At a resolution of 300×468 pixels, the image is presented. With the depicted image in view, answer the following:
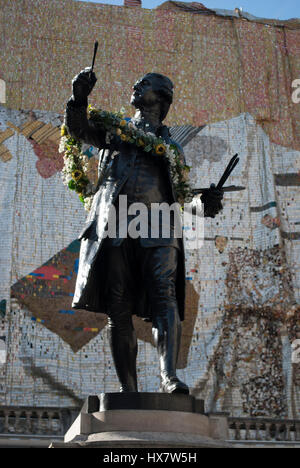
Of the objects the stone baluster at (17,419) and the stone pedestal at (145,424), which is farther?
the stone baluster at (17,419)

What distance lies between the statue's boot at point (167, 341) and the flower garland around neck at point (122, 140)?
2.11 ft

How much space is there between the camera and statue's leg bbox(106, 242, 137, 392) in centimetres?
288

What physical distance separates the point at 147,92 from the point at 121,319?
3.45 feet

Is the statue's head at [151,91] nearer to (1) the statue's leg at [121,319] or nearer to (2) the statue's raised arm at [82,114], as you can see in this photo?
(2) the statue's raised arm at [82,114]

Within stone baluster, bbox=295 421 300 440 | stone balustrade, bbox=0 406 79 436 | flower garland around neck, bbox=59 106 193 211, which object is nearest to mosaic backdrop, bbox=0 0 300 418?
stone balustrade, bbox=0 406 79 436

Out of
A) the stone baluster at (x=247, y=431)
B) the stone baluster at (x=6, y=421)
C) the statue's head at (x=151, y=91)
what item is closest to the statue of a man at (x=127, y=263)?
the statue's head at (x=151, y=91)

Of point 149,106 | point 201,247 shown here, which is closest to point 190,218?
point 201,247

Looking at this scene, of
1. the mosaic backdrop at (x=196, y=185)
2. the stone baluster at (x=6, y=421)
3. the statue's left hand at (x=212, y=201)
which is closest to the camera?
the statue's left hand at (x=212, y=201)

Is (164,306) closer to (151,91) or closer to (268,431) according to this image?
(151,91)

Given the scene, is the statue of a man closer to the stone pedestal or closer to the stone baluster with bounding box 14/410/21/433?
the stone pedestal

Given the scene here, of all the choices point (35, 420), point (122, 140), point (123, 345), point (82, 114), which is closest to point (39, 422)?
point (35, 420)

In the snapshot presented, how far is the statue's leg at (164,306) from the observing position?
275cm

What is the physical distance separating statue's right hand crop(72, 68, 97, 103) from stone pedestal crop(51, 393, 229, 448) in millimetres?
1203
